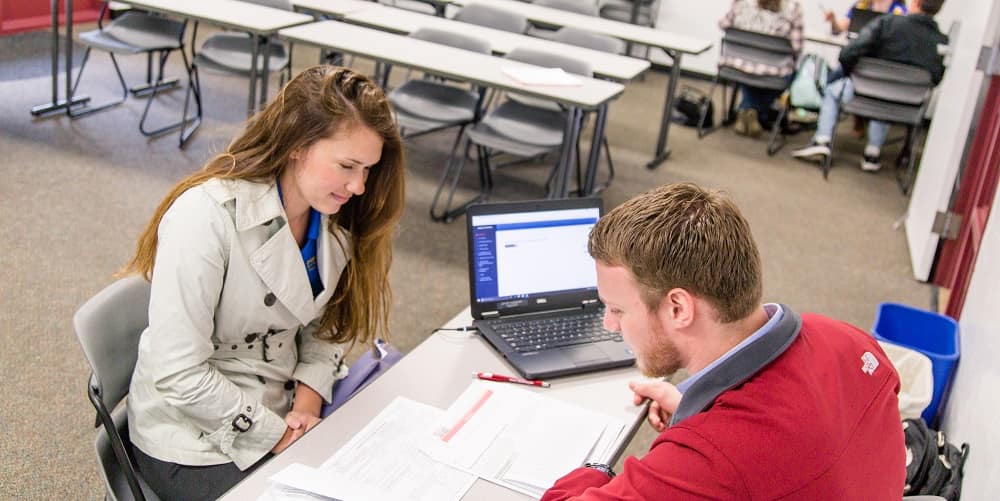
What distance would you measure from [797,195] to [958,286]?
1.84 m

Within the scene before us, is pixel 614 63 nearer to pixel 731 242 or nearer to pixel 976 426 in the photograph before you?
pixel 976 426

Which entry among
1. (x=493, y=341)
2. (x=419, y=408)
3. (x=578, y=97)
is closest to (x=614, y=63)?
(x=578, y=97)

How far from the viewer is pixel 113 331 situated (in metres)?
1.70

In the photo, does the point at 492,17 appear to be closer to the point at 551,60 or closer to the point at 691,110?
the point at 551,60

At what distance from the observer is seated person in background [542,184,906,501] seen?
112 centimetres

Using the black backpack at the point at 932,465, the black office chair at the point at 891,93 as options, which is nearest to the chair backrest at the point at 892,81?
the black office chair at the point at 891,93

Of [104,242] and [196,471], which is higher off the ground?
[196,471]

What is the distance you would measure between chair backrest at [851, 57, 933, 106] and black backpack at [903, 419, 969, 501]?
12.8ft

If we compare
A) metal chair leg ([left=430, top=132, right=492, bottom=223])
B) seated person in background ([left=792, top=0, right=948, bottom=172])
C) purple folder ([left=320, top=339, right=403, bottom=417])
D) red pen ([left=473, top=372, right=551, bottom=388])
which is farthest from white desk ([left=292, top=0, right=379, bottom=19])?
red pen ([left=473, top=372, right=551, bottom=388])

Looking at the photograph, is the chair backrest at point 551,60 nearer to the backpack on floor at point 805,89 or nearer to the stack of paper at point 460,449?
the stack of paper at point 460,449

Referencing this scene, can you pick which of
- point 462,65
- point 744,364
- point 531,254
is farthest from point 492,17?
point 744,364

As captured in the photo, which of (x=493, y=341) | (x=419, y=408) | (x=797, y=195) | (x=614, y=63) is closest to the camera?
(x=419, y=408)

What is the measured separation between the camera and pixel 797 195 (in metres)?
5.56

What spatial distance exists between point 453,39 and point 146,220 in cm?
169
